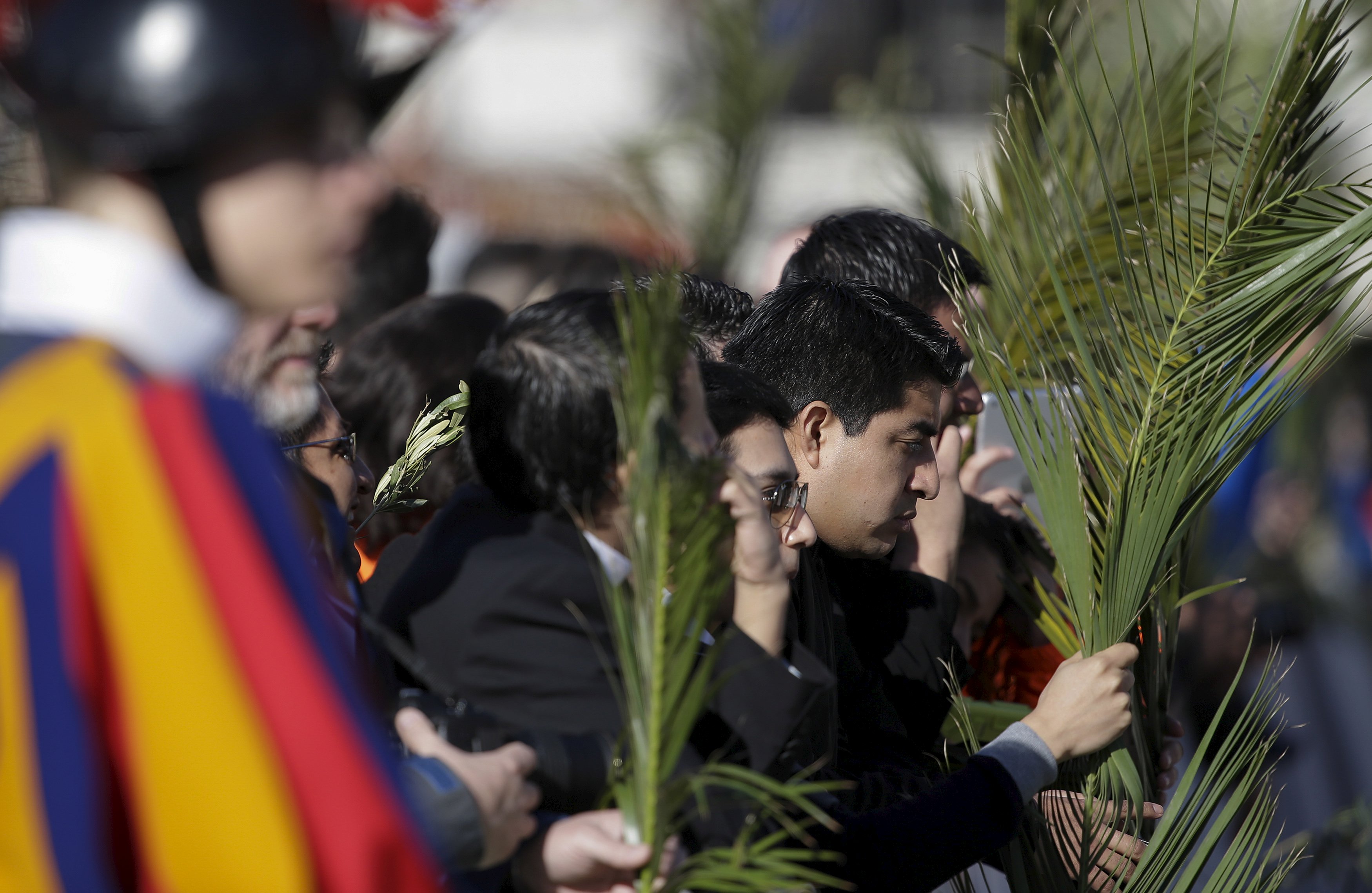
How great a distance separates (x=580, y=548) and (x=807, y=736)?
323 millimetres

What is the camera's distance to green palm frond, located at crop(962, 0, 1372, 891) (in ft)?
6.97

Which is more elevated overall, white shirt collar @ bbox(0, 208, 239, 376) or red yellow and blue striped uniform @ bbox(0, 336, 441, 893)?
white shirt collar @ bbox(0, 208, 239, 376)

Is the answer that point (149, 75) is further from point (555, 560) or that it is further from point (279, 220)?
point (555, 560)

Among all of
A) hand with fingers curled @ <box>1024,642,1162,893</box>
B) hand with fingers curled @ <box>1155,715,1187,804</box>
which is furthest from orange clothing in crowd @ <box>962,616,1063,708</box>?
hand with fingers curled @ <box>1024,642,1162,893</box>

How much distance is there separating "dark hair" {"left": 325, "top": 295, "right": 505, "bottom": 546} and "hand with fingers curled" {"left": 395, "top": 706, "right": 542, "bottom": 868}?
149cm

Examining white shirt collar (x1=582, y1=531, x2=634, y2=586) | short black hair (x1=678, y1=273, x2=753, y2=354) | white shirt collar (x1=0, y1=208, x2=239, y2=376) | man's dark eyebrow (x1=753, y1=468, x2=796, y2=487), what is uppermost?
white shirt collar (x1=0, y1=208, x2=239, y2=376)

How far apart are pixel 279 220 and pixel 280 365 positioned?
558 mm

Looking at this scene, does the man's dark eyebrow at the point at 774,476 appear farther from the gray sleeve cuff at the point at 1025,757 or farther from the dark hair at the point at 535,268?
the dark hair at the point at 535,268

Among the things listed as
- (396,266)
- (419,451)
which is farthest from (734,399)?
(396,266)

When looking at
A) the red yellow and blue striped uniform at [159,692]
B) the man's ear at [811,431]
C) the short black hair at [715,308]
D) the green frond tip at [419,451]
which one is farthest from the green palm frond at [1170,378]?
the red yellow and blue striped uniform at [159,692]

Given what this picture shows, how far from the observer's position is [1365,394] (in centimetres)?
955

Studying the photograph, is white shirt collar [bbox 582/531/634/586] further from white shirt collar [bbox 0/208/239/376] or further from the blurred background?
white shirt collar [bbox 0/208/239/376]

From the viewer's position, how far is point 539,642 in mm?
1402

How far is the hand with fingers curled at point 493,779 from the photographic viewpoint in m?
1.24
